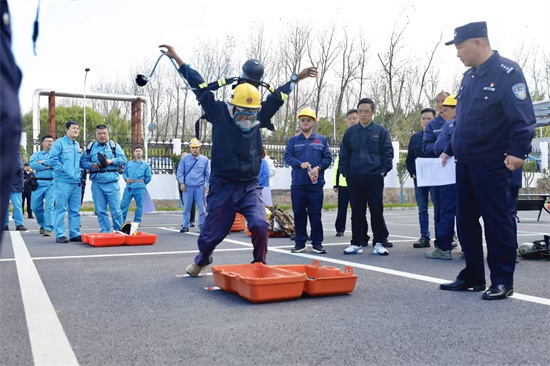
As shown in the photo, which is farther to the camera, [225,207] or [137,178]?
[137,178]

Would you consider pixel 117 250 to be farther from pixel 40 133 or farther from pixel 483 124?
pixel 40 133

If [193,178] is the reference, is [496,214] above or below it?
below

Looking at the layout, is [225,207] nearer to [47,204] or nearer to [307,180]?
[307,180]

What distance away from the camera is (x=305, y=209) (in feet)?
29.3

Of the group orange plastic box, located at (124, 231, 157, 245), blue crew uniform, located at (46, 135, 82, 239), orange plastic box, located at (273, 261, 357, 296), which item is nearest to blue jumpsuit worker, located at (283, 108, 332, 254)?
orange plastic box, located at (124, 231, 157, 245)

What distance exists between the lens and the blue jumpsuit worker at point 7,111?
5.02 ft

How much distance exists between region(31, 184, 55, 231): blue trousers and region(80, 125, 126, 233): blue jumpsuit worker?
1.77 m

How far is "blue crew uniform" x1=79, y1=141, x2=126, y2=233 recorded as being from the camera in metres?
11.0

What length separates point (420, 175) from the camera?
845cm

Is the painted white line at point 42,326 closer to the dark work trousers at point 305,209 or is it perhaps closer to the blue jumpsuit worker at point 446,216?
the dark work trousers at point 305,209

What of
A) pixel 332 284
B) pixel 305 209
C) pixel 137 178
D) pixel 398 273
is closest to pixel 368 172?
pixel 305 209

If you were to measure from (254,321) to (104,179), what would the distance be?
24.0 feet

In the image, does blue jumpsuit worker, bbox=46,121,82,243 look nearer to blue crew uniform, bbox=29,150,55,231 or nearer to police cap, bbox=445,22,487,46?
blue crew uniform, bbox=29,150,55,231

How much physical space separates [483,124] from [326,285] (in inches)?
Answer: 77.9
